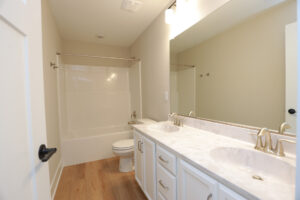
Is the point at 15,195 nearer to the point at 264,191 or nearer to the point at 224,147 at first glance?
the point at 264,191

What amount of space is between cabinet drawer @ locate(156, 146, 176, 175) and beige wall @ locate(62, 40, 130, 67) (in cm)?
275

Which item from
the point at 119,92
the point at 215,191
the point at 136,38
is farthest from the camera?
the point at 119,92

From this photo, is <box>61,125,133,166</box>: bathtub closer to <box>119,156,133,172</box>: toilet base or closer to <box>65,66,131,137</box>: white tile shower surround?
<box>65,66,131,137</box>: white tile shower surround

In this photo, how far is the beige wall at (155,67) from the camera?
194 centimetres

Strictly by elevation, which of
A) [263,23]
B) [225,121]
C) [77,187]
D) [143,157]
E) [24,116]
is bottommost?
[77,187]

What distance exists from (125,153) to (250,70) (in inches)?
74.3

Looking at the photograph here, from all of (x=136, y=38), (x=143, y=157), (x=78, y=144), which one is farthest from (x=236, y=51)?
(x=78, y=144)

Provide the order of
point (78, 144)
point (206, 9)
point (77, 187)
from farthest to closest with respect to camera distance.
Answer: point (78, 144)
point (77, 187)
point (206, 9)

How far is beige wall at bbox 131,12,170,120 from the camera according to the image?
194 centimetres

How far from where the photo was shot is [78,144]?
8.04 ft

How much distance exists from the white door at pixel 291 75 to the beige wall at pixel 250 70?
22 mm

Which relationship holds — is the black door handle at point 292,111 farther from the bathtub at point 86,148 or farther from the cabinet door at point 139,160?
the bathtub at point 86,148

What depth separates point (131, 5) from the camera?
1.77 m

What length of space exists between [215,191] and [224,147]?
362 millimetres
